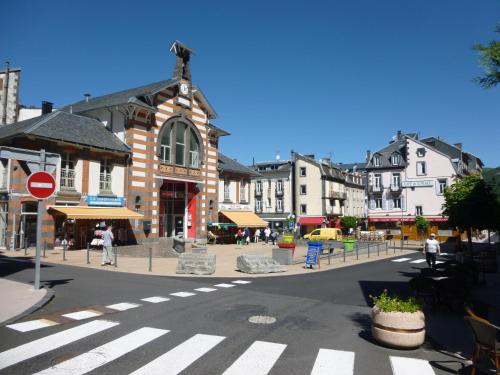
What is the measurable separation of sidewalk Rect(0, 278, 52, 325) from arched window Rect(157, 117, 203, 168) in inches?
736

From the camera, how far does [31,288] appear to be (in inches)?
403

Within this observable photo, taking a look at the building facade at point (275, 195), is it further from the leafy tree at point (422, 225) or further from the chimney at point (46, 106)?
the chimney at point (46, 106)

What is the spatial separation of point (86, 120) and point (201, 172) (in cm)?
940

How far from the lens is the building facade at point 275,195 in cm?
5650

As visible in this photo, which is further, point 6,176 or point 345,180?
point 345,180

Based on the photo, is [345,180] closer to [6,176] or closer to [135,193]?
[135,193]

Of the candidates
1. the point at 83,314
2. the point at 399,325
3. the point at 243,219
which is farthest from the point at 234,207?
the point at 399,325

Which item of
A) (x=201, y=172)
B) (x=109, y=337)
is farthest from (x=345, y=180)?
(x=109, y=337)

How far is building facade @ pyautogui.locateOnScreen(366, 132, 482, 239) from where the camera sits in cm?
4897

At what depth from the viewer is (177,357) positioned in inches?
224

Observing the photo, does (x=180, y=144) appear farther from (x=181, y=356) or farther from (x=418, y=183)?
(x=418, y=183)

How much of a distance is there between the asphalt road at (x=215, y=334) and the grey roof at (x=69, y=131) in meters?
12.7

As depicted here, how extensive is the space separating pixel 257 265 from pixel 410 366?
34.0ft

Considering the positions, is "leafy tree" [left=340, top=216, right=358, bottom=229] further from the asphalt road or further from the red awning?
the asphalt road
